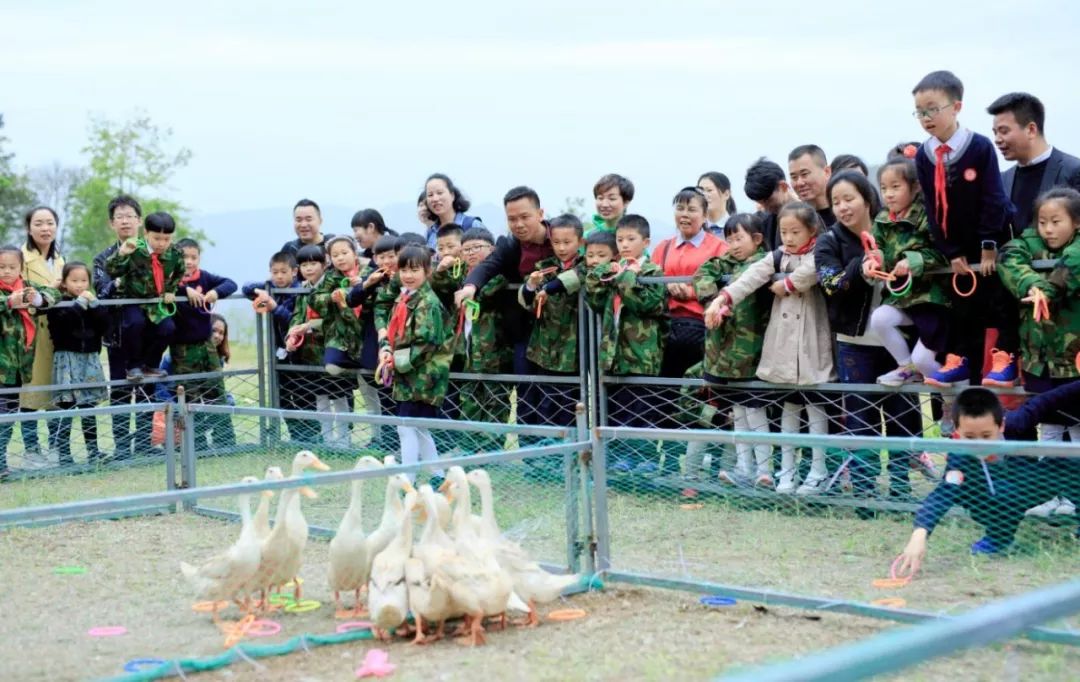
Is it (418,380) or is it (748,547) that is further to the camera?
(418,380)

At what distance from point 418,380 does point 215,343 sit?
3.52 meters

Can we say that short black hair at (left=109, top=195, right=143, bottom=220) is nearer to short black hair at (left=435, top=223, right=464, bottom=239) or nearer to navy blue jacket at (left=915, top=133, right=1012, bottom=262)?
short black hair at (left=435, top=223, right=464, bottom=239)

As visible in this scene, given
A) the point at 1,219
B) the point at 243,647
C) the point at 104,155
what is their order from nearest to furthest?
the point at 243,647 → the point at 104,155 → the point at 1,219

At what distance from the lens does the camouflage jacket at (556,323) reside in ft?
27.8

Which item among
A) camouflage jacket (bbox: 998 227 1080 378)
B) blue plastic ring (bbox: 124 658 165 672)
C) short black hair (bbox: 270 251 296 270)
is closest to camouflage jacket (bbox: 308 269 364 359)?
short black hair (bbox: 270 251 296 270)

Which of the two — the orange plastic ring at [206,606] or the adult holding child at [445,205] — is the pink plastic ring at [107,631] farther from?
the adult holding child at [445,205]

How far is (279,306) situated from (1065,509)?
659 cm

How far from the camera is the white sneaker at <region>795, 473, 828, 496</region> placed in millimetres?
7004

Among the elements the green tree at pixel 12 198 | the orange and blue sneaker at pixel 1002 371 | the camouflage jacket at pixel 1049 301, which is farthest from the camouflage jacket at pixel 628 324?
the green tree at pixel 12 198

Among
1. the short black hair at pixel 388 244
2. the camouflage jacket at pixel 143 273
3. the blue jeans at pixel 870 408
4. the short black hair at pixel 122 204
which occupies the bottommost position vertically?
the blue jeans at pixel 870 408

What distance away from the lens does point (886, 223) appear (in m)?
6.93

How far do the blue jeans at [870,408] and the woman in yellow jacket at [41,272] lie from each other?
6.27 metres

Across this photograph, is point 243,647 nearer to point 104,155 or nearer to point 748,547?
point 748,547

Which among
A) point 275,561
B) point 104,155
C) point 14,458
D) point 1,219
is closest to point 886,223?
point 275,561
